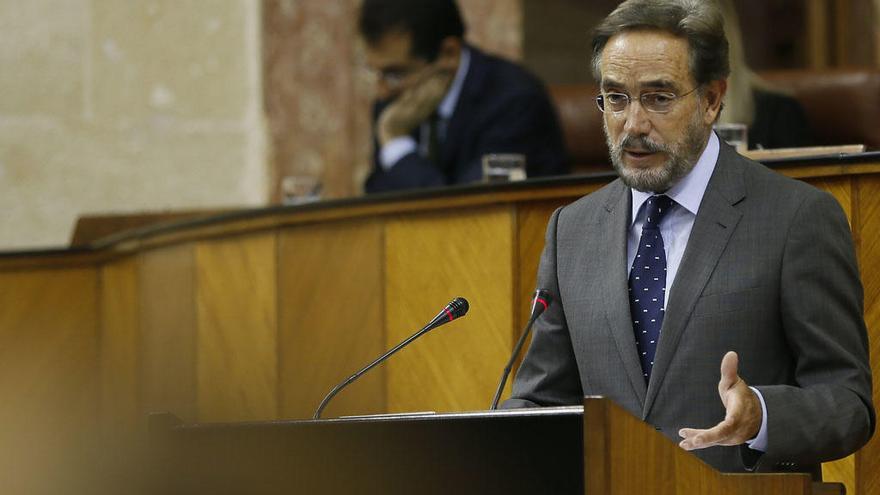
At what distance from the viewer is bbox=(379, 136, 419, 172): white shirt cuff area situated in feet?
16.0

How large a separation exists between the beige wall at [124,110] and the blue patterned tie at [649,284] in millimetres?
4019

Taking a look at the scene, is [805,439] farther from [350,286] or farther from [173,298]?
[173,298]

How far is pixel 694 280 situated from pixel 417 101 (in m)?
2.74

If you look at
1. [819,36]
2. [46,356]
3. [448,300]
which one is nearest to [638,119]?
[448,300]

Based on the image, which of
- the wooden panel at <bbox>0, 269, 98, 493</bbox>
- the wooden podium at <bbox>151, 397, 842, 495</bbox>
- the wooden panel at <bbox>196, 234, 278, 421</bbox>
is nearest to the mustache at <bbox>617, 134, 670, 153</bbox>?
the wooden podium at <bbox>151, 397, 842, 495</bbox>

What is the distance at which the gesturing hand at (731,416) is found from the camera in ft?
6.64

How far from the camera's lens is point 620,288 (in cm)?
240

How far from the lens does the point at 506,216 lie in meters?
3.55

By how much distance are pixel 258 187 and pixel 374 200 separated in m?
2.57

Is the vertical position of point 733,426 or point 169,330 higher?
point 169,330

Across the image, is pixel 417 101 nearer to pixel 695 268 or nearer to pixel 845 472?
pixel 845 472

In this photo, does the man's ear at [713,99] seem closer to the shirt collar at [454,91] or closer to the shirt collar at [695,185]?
the shirt collar at [695,185]

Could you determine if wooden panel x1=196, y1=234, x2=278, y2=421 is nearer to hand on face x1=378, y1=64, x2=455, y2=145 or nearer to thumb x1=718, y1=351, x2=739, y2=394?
hand on face x1=378, y1=64, x2=455, y2=145

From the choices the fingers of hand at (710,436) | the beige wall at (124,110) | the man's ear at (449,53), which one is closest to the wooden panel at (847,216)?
the fingers of hand at (710,436)
